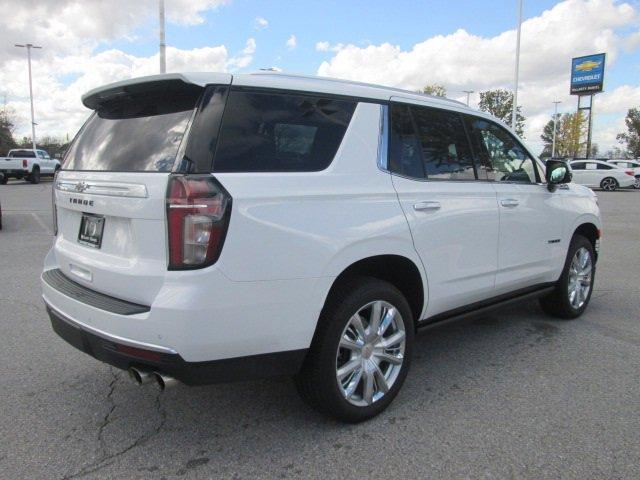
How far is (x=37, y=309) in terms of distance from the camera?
211 inches

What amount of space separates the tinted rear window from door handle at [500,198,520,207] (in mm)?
2423

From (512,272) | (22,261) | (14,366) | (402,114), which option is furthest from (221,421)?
(22,261)

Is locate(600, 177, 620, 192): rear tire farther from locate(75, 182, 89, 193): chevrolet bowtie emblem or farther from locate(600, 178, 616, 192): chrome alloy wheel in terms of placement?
locate(75, 182, 89, 193): chevrolet bowtie emblem

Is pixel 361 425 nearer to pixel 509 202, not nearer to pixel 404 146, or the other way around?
pixel 404 146

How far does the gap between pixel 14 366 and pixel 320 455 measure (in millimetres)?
2479

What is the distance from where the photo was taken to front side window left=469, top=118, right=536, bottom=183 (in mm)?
4074

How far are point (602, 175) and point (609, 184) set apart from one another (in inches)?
27.9

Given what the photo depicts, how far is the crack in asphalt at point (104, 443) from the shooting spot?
2641mm

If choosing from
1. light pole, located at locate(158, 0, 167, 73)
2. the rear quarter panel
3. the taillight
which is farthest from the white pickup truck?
the taillight

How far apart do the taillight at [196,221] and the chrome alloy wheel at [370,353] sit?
0.92m

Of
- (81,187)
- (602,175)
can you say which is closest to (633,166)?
(602,175)

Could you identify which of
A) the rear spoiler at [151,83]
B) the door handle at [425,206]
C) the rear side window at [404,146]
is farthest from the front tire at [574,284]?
the rear spoiler at [151,83]

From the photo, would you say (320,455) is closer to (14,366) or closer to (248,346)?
(248,346)

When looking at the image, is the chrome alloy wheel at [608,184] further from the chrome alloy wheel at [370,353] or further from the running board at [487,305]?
the chrome alloy wheel at [370,353]
